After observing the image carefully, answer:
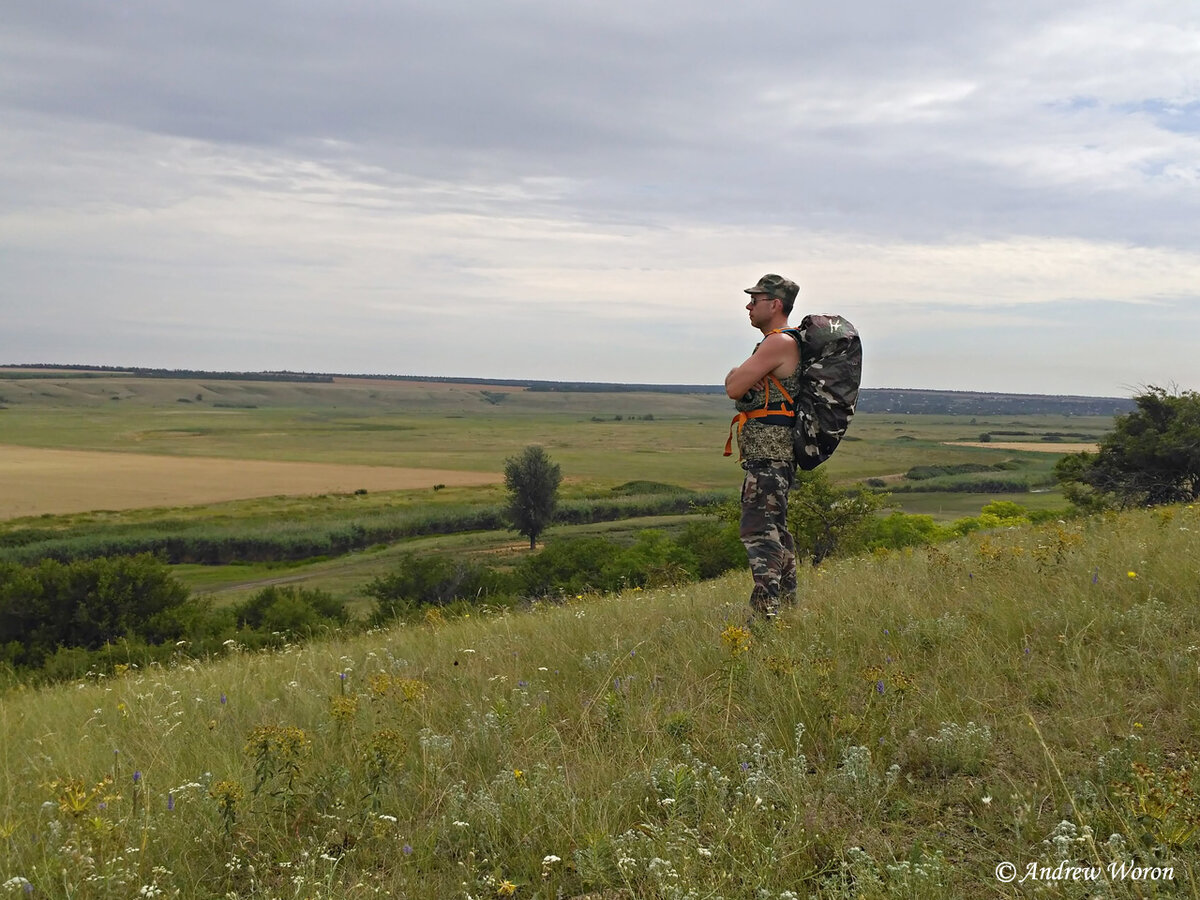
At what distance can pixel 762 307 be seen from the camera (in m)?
5.66

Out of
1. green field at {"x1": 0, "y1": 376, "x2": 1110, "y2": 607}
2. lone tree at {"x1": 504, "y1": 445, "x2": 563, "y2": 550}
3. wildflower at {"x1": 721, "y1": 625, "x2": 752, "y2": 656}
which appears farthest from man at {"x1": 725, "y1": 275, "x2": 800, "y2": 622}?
lone tree at {"x1": 504, "y1": 445, "x2": 563, "y2": 550}

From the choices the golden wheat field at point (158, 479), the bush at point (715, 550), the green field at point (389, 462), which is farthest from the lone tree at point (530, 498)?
the golden wheat field at point (158, 479)

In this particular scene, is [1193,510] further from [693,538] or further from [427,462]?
[427,462]

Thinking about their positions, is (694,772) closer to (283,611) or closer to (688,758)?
(688,758)

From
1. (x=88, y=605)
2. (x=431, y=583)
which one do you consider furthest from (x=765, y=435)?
(x=431, y=583)

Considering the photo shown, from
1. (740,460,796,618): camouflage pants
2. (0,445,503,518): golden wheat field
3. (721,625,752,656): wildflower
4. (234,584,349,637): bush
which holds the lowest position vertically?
(0,445,503,518): golden wheat field

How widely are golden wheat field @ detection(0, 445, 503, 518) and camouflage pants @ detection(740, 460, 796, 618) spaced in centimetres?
8395

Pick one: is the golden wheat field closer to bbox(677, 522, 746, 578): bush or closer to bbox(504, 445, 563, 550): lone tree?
bbox(504, 445, 563, 550): lone tree

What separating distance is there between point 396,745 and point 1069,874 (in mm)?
2441

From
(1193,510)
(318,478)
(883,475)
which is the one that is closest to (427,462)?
(318,478)

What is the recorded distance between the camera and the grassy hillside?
2723mm

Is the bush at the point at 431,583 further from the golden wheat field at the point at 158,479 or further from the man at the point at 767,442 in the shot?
the golden wheat field at the point at 158,479

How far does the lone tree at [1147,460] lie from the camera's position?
83.8ft

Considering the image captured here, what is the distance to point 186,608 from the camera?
24031mm
